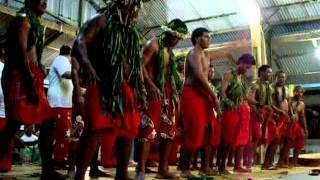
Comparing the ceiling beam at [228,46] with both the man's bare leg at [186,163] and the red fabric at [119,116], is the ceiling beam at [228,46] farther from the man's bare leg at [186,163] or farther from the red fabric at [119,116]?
the red fabric at [119,116]

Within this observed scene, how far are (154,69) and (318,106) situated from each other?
1041cm

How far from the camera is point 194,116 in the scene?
474 centimetres

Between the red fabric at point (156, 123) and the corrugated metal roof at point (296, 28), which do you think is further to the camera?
the corrugated metal roof at point (296, 28)

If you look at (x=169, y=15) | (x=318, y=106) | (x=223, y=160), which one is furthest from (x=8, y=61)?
(x=318, y=106)

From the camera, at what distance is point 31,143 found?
7.71m

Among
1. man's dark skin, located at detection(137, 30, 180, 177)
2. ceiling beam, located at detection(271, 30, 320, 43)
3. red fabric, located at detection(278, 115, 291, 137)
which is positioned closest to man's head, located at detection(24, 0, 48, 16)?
man's dark skin, located at detection(137, 30, 180, 177)

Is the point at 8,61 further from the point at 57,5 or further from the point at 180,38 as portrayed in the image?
the point at 57,5

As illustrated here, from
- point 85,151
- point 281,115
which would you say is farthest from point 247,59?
point 85,151

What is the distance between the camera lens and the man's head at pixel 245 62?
5.87 m

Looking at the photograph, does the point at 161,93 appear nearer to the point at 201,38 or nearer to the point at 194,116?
the point at 194,116

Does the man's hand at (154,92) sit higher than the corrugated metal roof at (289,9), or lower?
lower

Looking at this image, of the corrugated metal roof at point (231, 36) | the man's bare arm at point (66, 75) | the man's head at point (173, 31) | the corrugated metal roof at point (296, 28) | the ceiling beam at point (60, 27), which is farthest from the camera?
the corrugated metal roof at point (231, 36)

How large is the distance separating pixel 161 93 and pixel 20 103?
1420 mm

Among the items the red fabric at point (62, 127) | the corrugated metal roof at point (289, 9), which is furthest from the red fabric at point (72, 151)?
the corrugated metal roof at point (289, 9)
